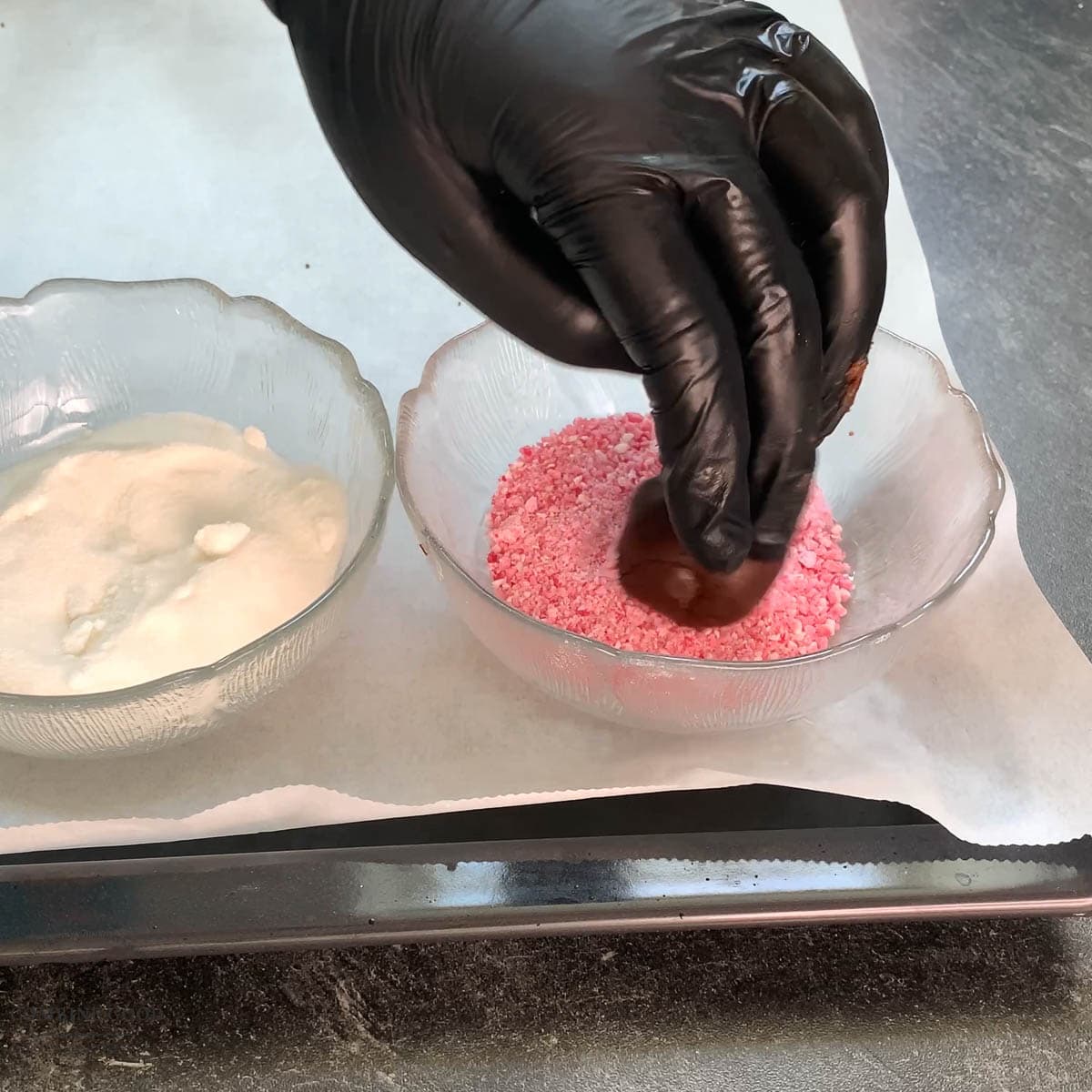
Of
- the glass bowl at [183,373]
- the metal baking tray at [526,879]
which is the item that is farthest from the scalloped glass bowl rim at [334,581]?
the metal baking tray at [526,879]

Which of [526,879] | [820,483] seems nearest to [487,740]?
[526,879]

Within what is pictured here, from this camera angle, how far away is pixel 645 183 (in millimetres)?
575

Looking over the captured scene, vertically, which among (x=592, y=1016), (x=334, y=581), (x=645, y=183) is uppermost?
(x=645, y=183)

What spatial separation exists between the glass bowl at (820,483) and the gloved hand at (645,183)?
111 mm

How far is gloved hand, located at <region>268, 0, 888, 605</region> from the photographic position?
579 millimetres

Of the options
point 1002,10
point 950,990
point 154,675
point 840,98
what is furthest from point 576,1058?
point 1002,10

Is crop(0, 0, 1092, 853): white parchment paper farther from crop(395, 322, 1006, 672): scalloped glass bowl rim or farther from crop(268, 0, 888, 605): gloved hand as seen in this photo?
crop(268, 0, 888, 605): gloved hand

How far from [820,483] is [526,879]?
409mm

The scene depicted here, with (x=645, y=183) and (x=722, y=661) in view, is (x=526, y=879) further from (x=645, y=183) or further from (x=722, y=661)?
(x=645, y=183)

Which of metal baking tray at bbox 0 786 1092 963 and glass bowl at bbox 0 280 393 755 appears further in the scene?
glass bowl at bbox 0 280 393 755

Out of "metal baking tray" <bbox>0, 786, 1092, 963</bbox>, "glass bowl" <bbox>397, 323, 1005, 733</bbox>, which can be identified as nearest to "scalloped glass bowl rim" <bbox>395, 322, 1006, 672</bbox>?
Answer: "glass bowl" <bbox>397, 323, 1005, 733</bbox>

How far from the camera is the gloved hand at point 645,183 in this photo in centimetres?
58

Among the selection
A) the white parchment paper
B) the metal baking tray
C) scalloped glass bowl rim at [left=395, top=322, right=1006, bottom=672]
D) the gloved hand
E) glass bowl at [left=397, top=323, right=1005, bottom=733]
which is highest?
the gloved hand

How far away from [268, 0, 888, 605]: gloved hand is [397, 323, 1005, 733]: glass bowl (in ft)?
0.37
